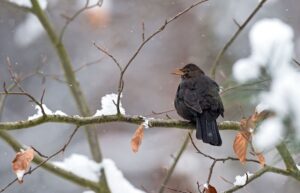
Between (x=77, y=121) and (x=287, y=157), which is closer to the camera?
(x=77, y=121)

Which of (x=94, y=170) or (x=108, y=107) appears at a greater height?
(x=94, y=170)

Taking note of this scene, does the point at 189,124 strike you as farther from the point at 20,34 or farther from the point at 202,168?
the point at 20,34

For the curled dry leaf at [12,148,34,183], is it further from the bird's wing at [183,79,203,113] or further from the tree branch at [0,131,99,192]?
the tree branch at [0,131,99,192]

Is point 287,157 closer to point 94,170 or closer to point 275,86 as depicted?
point 275,86

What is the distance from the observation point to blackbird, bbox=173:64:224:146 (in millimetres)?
3082

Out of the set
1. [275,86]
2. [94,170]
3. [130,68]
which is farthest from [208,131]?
[130,68]

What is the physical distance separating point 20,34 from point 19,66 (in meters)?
0.35

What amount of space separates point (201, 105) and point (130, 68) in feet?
13.8

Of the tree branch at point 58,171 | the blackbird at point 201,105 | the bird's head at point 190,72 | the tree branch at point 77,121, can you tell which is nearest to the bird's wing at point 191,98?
the blackbird at point 201,105

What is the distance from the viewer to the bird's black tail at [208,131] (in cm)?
305

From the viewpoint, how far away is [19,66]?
7273 mm

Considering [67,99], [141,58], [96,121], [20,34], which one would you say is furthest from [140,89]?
[96,121]

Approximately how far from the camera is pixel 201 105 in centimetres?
333

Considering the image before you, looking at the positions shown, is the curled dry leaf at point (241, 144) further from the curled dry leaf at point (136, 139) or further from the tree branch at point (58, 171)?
the tree branch at point (58, 171)
